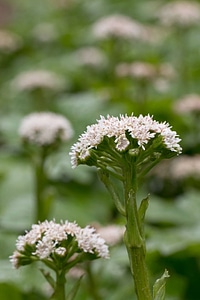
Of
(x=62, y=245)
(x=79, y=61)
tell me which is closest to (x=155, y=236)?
(x=62, y=245)

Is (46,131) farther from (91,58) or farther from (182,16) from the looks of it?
(91,58)

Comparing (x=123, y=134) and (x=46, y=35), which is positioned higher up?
(x=46, y=35)

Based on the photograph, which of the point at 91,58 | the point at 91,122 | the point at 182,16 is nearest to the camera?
the point at 91,122

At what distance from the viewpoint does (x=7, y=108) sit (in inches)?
253

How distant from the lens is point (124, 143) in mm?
1904

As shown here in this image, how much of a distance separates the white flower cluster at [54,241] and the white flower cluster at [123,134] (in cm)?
25

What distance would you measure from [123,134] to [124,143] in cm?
2

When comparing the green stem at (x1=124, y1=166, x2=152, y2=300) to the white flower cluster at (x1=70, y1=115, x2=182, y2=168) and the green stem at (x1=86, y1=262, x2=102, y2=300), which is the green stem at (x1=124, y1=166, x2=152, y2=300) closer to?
the white flower cluster at (x1=70, y1=115, x2=182, y2=168)

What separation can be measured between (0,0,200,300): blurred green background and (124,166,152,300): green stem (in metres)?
1.16

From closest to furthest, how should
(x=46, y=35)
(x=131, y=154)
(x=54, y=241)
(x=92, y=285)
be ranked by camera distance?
(x=131, y=154) < (x=54, y=241) < (x=92, y=285) < (x=46, y=35)

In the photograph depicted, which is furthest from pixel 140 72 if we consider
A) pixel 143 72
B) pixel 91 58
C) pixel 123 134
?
pixel 123 134

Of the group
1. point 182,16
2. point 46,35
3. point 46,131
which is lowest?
point 46,131

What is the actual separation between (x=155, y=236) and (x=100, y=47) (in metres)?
4.38

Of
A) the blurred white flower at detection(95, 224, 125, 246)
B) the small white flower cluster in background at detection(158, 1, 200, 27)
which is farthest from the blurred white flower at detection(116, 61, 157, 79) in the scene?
the blurred white flower at detection(95, 224, 125, 246)
